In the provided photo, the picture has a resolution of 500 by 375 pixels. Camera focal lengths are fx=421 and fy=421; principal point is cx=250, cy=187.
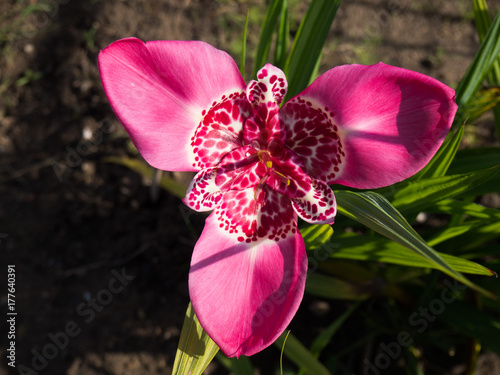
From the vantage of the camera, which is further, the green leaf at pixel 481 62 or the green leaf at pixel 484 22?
the green leaf at pixel 484 22

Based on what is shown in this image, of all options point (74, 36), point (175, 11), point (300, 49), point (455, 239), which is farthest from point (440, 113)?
point (74, 36)

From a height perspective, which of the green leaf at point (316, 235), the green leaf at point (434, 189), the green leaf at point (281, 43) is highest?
the green leaf at point (281, 43)

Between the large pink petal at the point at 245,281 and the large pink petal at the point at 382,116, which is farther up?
the large pink petal at the point at 382,116

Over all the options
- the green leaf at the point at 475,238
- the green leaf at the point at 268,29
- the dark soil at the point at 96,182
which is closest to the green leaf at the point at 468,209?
the green leaf at the point at 475,238

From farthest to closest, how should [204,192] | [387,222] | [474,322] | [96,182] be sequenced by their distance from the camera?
[96,182] < [474,322] < [204,192] < [387,222]

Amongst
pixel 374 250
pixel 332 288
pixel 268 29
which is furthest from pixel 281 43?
pixel 332 288

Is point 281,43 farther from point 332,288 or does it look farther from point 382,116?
point 332,288

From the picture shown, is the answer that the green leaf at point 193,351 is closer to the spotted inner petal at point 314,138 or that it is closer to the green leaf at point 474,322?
the spotted inner petal at point 314,138
